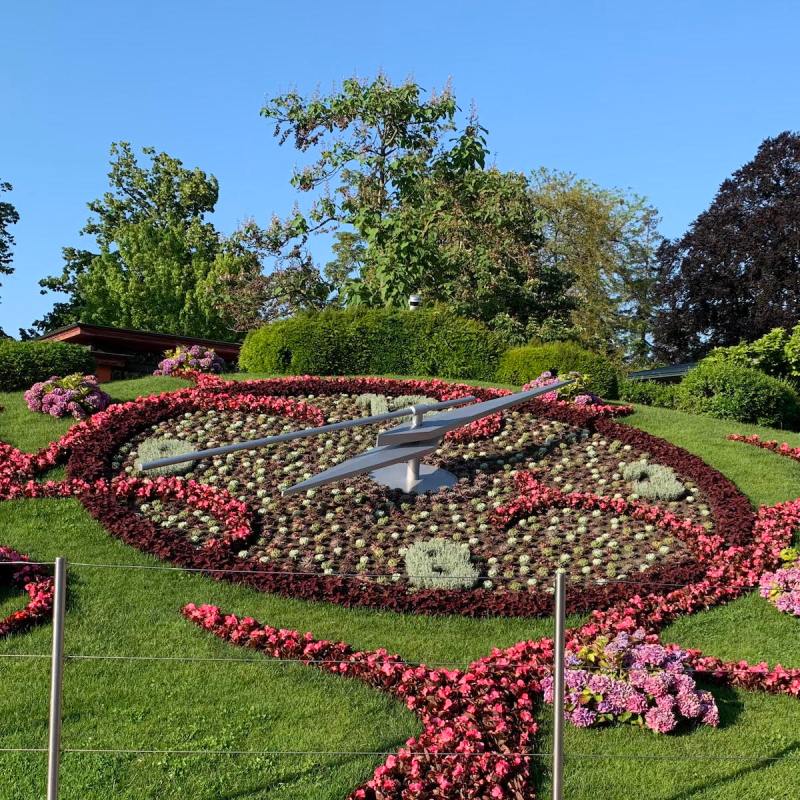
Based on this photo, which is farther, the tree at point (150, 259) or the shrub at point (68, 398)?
the tree at point (150, 259)

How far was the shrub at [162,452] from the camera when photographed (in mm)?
9475

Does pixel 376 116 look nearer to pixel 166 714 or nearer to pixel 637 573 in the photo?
pixel 637 573

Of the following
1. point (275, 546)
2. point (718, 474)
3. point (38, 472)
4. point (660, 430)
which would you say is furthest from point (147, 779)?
point (660, 430)

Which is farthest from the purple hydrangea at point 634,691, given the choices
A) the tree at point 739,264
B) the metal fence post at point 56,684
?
the tree at point 739,264

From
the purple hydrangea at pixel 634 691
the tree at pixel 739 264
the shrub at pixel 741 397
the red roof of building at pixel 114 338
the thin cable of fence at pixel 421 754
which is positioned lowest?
the thin cable of fence at pixel 421 754

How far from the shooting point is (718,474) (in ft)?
31.6

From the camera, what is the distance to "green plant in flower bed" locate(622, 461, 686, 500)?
9.12 metres

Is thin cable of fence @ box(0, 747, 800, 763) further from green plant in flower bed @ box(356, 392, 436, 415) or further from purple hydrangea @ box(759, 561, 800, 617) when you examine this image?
green plant in flower bed @ box(356, 392, 436, 415)

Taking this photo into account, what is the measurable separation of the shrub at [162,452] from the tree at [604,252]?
23316mm

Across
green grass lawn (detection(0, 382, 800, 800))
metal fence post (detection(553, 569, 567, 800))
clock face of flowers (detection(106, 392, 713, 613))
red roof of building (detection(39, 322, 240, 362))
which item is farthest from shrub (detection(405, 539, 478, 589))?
red roof of building (detection(39, 322, 240, 362))

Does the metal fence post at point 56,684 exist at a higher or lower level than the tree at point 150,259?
lower

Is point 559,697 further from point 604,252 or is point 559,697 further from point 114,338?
point 604,252

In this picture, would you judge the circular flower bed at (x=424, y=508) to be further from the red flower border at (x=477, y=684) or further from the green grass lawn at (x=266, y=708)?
the green grass lawn at (x=266, y=708)

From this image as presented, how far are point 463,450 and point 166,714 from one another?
561cm
